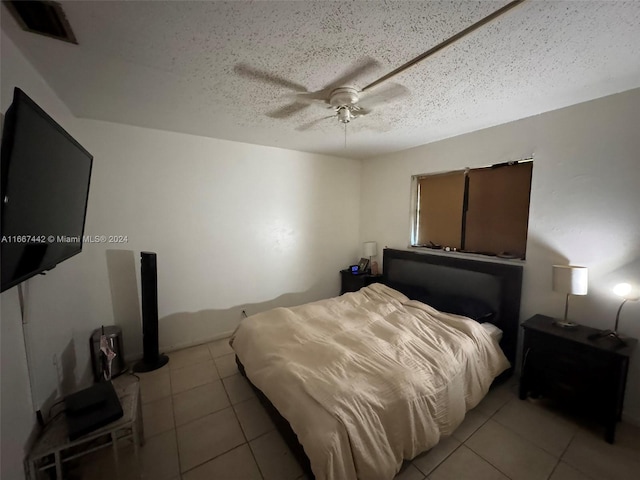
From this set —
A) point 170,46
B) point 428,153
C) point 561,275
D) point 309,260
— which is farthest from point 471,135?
point 170,46

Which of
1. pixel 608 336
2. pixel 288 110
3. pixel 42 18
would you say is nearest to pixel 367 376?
pixel 608 336

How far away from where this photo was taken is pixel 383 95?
183cm

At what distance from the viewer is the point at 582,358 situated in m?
1.78

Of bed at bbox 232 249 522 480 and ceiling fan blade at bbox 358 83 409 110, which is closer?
bed at bbox 232 249 522 480

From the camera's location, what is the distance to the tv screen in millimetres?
897

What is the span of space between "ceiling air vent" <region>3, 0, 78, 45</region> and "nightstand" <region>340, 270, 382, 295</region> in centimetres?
348

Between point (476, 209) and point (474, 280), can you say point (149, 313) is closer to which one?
point (474, 280)

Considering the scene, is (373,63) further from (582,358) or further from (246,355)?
(582,358)

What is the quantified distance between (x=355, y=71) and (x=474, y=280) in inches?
90.5

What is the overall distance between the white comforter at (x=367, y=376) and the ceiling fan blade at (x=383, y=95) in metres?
1.89

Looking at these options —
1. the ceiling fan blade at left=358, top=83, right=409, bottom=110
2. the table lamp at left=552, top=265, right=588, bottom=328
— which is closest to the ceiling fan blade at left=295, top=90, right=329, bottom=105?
the ceiling fan blade at left=358, top=83, right=409, bottom=110

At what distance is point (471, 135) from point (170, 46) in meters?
2.82

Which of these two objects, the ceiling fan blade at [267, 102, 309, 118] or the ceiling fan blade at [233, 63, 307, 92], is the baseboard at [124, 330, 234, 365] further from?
the ceiling fan blade at [233, 63, 307, 92]

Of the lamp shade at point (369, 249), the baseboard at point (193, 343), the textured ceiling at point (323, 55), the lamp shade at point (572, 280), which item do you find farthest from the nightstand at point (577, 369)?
the baseboard at point (193, 343)
